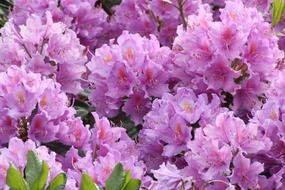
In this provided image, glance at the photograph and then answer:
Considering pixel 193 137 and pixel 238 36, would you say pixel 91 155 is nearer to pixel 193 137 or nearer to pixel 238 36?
pixel 193 137

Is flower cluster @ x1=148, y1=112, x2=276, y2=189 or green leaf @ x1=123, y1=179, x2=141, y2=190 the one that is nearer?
green leaf @ x1=123, y1=179, x2=141, y2=190

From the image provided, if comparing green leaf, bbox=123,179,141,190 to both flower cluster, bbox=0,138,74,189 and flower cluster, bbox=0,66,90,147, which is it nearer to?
flower cluster, bbox=0,138,74,189

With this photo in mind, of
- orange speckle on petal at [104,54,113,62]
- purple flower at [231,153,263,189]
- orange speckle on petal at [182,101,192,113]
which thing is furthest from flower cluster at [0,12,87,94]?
purple flower at [231,153,263,189]

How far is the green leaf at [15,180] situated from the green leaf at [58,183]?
0.06 metres

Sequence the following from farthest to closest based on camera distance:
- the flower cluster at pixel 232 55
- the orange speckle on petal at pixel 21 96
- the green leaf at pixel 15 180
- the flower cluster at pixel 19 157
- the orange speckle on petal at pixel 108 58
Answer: the orange speckle on petal at pixel 108 58 → the flower cluster at pixel 232 55 → the orange speckle on petal at pixel 21 96 → the flower cluster at pixel 19 157 → the green leaf at pixel 15 180

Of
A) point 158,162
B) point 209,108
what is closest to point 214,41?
point 209,108

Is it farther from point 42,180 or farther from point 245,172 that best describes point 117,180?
point 245,172

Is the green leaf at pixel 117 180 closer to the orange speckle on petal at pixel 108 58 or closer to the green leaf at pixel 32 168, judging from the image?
the green leaf at pixel 32 168

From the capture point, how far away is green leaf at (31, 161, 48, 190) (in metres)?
1.79

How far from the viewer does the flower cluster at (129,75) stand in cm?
256

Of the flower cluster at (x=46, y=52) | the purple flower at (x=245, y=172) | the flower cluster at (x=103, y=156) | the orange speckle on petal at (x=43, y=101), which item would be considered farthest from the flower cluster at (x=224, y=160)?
the flower cluster at (x=46, y=52)

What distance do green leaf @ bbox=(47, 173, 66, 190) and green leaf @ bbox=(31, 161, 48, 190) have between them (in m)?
0.02

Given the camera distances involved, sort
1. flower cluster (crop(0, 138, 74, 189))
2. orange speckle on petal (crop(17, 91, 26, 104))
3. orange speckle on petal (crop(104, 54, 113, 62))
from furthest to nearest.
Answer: orange speckle on petal (crop(104, 54, 113, 62)) → orange speckle on petal (crop(17, 91, 26, 104)) → flower cluster (crop(0, 138, 74, 189))

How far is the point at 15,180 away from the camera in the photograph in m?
1.78
